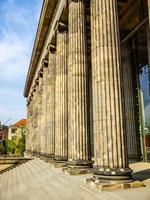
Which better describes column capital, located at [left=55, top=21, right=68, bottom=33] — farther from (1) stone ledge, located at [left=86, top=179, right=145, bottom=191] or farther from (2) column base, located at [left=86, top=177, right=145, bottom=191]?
(1) stone ledge, located at [left=86, top=179, right=145, bottom=191]

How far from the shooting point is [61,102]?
18.9 metres

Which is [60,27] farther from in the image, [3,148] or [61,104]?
[3,148]

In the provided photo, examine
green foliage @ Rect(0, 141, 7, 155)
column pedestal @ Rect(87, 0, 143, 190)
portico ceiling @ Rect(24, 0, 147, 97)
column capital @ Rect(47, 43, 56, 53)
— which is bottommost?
green foliage @ Rect(0, 141, 7, 155)

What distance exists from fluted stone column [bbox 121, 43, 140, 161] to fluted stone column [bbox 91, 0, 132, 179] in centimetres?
1077

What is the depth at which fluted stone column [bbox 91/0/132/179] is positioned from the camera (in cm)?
984

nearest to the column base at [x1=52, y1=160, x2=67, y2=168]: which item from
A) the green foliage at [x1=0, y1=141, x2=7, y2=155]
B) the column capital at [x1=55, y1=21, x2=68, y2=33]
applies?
the column capital at [x1=55, y1=21, x2=68, y2=33]

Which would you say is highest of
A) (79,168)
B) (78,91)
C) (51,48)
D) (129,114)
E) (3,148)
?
(51,48)

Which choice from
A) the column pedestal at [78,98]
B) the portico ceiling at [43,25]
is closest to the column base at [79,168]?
the column pedestal at [78,98]

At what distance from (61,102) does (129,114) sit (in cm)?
595

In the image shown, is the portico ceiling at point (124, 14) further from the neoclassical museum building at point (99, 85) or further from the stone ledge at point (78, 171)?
the stone ledge at point (78, 171)

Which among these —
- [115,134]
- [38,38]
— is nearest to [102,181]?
[115,134]

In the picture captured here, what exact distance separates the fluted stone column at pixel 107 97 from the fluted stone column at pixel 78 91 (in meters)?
3.34

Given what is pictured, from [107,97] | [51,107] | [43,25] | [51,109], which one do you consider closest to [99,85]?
[107,97]

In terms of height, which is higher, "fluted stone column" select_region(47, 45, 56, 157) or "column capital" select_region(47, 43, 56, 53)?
A: "column capital" select_region(47, 43, 56, 53)
